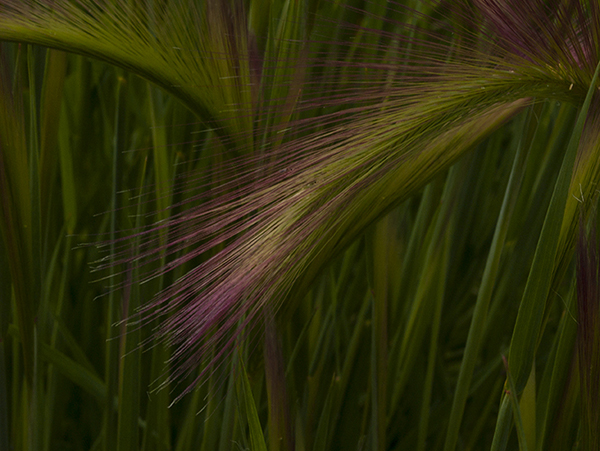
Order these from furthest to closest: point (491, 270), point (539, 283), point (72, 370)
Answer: point (72, 370)
point (491, 270)
point (539, 283)

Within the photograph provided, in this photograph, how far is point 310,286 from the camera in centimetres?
50

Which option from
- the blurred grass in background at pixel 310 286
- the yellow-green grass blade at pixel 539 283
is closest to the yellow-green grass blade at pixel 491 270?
the blurred grass in background at pixel 310 286

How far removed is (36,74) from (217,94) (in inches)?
9.3

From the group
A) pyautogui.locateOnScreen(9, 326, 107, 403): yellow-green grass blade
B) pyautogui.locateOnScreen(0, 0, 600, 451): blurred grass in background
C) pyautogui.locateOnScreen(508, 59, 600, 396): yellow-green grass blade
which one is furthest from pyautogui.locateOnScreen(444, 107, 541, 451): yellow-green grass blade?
pyautogui.locateOnScreen(9, 326, 107, 403): yellow-green grass blade

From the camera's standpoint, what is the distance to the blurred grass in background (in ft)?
1.61

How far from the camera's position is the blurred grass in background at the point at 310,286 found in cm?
49

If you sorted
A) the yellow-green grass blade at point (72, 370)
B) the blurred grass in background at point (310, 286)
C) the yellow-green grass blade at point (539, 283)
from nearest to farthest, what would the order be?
1. the yellow-green grass blade at point (539, 283)
2. the blurred grass in background at point (310, 286)
3. the yellow-green grass blade at point (72, 370)

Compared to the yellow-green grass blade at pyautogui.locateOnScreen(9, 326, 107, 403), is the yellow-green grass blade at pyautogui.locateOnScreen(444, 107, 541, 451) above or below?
above

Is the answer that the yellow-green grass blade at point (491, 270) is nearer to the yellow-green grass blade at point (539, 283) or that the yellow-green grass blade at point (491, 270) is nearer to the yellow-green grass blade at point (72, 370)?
the yellow-green grass blade at point (539, 283)

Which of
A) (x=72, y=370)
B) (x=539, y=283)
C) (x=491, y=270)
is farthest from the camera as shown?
(x=72, y=370)

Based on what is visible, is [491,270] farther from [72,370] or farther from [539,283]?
[72,370]

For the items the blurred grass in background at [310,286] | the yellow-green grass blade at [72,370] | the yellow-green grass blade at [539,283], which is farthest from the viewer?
the yellow-green grass blade at [72,370]

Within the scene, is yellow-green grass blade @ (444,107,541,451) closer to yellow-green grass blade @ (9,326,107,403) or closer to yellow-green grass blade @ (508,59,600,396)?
yellow-green grass blade @ (508,59,600,396)

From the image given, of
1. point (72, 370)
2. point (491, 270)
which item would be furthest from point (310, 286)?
point (72, 370)
